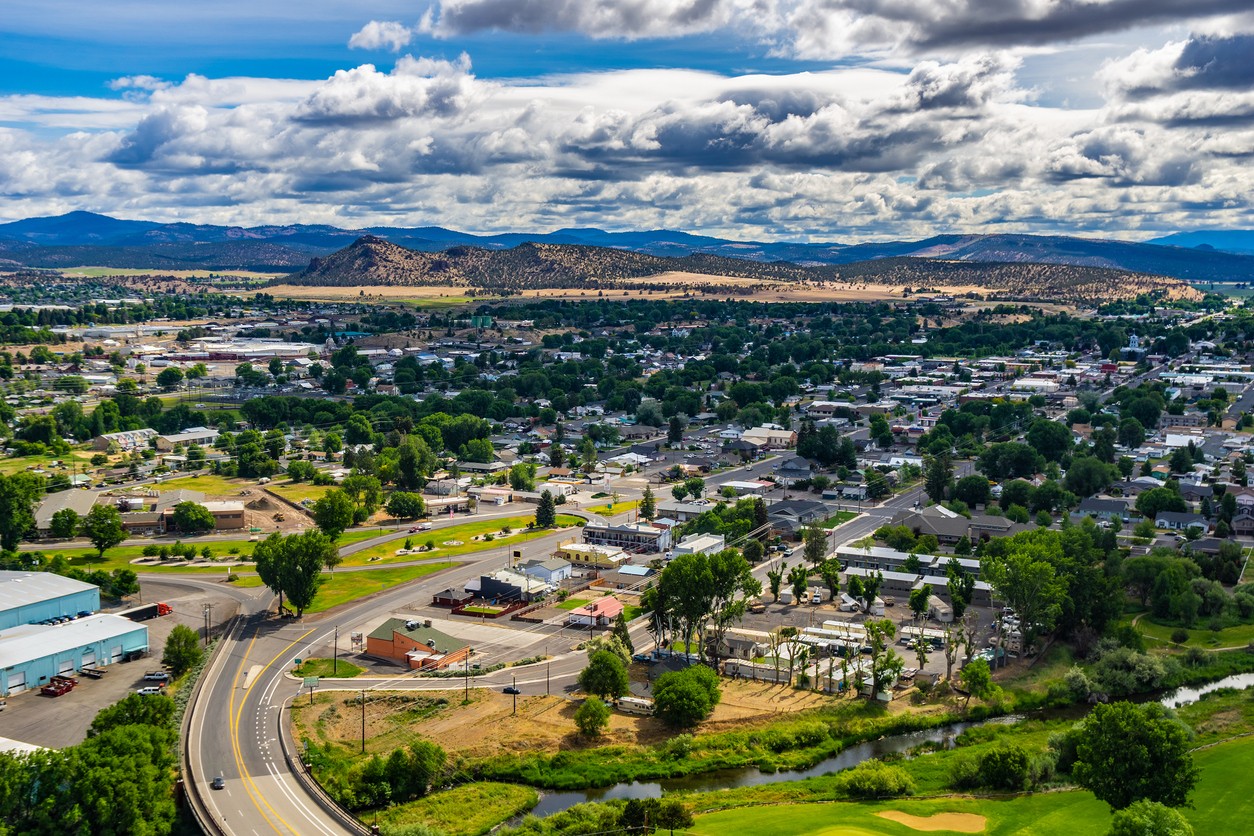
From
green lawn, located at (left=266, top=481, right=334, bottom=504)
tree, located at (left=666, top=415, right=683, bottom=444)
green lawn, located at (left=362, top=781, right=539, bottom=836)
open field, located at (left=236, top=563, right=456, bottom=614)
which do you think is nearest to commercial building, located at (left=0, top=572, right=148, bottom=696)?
open field, located at (left=236, top=563, right=456, bottom=614)

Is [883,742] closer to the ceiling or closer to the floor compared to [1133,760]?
closer to the floor

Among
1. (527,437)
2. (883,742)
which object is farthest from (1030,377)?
(883,742)

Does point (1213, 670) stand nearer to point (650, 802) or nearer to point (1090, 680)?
point (1090, 680)

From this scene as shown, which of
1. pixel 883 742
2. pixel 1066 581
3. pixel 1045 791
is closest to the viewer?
pixel 1045 791

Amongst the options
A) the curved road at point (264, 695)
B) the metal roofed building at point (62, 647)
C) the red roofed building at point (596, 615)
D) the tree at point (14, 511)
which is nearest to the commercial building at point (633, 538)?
the curved road at point (264, 695)

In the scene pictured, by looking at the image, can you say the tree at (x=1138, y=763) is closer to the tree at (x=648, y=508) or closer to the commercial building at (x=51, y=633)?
the commercial building at (x=51, y=633)

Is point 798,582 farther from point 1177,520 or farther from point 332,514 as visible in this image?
point 1177,520
